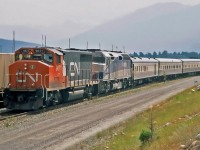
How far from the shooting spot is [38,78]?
27031 mm

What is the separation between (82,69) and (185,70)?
5095cm

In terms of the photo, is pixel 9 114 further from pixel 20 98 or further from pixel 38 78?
pixel 38 78

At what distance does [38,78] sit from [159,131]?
39.8 ft

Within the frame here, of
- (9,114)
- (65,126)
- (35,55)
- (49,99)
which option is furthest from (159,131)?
(35,55)

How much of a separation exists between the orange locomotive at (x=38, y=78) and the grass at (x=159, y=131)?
20.6 feet

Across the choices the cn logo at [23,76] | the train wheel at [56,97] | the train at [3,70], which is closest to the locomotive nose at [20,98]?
the cn logo at [23,76]

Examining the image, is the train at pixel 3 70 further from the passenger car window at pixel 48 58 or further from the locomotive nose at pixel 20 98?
the passenger car window at pixel 48 58

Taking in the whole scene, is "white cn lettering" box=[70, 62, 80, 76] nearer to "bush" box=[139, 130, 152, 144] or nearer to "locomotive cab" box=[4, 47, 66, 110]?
"locomotive cab" box=[4, 47, 66, 110]

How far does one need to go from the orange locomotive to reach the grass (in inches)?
248

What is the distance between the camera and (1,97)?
95.3ft

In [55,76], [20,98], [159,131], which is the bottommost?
[159,131]

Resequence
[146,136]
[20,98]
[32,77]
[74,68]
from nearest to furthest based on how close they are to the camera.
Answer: [146,136] → [20,98] → [32,77] → [74,68]

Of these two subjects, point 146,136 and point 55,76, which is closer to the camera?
point 146,136

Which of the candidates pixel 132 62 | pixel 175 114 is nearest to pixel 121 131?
pixel 175 114
